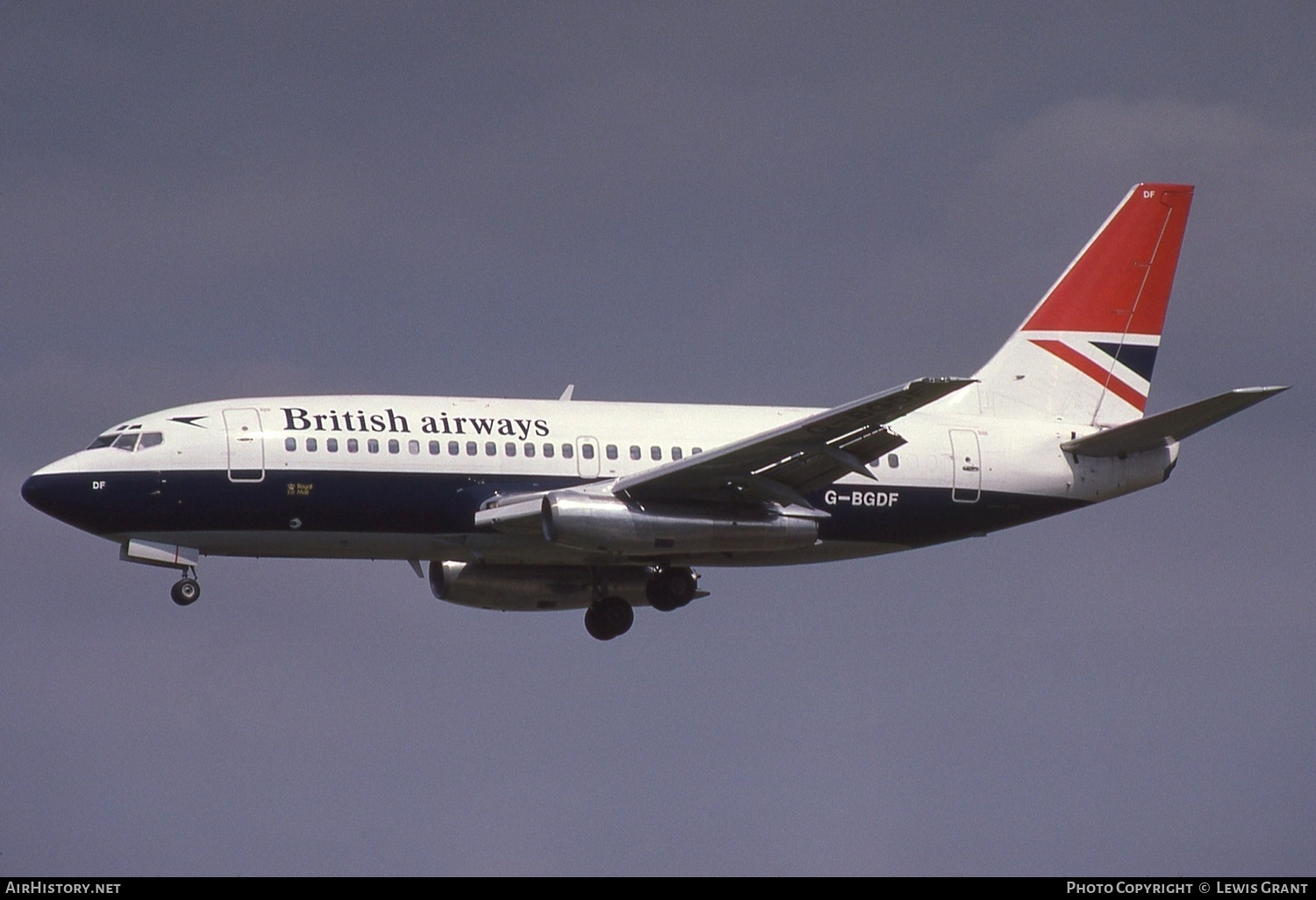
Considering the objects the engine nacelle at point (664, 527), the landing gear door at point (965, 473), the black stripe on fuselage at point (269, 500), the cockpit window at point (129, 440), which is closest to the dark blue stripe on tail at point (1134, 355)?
the landing gear door at point (965, 473)

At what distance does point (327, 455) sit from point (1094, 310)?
2080cm

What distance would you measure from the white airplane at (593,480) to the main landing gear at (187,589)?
1.7 inches

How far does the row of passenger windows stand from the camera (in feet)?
147

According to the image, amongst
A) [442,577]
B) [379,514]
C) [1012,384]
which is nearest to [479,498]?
[379,514]

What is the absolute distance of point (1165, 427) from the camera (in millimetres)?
47469

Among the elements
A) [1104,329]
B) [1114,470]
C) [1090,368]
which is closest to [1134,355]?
[1104,329]

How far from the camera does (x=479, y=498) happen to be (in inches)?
1779

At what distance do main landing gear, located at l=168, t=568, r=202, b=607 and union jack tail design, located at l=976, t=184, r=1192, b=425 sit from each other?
19.9 metres

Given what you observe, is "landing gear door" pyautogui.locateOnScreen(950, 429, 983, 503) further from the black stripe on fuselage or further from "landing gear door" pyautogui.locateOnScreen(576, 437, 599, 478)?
the black stripe on fuselage

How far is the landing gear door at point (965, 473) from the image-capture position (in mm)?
48875

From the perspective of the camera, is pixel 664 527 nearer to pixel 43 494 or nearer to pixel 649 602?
pixel 649 602

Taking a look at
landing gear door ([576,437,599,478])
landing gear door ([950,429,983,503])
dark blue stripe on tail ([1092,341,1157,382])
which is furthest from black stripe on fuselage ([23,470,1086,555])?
dark blue stripe on tail ([1092,341,1157,382])

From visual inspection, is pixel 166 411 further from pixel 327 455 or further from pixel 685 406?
pixel 685 406
